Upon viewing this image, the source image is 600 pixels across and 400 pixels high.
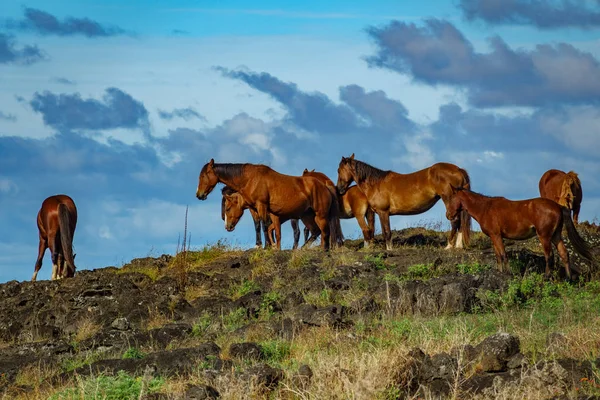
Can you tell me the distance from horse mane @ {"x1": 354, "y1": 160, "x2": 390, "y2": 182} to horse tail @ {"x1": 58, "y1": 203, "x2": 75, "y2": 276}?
716cm

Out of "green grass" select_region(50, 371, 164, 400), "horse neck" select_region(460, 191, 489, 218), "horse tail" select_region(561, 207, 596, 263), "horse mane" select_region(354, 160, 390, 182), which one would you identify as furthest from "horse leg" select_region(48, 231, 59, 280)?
"green grass" select_region(50, 371, 164, 400)

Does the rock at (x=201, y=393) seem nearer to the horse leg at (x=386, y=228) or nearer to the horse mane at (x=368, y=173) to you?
the horse leg at (x=386, y=228)

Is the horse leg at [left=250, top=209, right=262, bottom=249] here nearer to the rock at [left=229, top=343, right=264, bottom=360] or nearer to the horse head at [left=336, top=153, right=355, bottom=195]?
the horse head at [left=336, top=153, right=355, bottom=195]

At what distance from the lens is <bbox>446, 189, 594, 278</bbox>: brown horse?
18844 millimetres

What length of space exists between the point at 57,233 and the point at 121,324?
6.26m

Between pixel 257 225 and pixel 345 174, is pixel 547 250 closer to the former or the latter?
pixel 345 174

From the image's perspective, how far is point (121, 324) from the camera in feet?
58.3

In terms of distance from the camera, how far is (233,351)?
1279 cm

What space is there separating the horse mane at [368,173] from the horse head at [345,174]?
182 mm

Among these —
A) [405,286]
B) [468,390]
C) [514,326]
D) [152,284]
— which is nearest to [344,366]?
[468,390]

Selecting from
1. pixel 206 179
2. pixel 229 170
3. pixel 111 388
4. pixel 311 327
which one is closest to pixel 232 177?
pixel 229 170

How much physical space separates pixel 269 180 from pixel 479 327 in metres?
10.5

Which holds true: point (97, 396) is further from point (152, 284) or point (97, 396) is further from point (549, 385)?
point (152, 284)

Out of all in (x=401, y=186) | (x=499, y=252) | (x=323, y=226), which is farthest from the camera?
(x=323, y=226)
